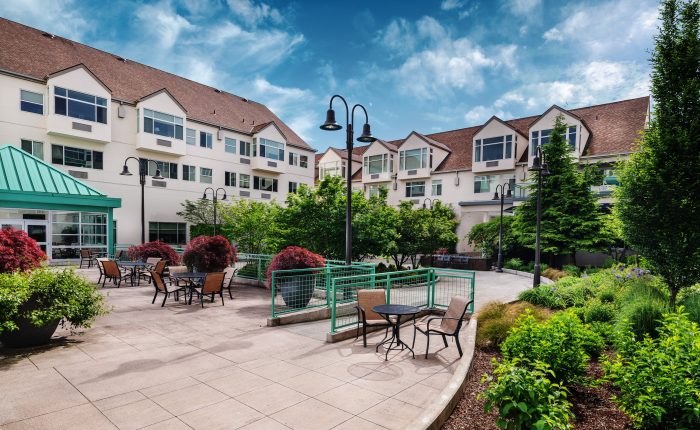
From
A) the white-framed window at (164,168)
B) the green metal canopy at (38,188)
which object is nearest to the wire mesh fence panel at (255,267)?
the green metal canopy at (38,188)

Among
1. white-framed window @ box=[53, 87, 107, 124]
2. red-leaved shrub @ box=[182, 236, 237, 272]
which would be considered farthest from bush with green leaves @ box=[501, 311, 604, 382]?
white-framed window @ box=[53, 87, 107, 124]

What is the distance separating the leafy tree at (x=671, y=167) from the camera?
27.5 feet

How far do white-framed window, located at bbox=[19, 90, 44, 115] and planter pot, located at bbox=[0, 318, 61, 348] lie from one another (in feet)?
78.7

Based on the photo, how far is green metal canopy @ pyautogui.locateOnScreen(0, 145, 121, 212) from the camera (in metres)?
16.5

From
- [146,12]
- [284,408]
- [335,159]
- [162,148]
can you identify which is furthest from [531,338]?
[335,159]

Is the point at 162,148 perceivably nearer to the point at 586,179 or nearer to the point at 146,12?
the point at 146,12

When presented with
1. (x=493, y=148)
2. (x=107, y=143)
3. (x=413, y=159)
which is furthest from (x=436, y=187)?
(x=107, y=143)

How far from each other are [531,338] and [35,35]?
36.6m

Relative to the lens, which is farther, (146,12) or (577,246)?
(577,246)

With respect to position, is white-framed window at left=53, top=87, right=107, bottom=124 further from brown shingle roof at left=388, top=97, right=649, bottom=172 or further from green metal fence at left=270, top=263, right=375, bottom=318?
brown shingle roof at left=388, top=97, right=649, bottom=172

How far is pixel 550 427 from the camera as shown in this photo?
3115mm

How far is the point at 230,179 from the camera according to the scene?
35156 mm

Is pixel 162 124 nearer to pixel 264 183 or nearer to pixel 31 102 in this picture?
pixel 31 102

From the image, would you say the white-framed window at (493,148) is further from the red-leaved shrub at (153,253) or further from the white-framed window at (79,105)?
the white-framed window at (79,105)
